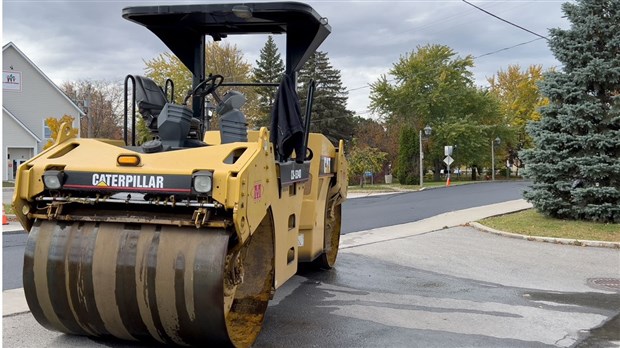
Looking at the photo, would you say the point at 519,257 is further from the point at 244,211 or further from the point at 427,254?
the point at 244,211

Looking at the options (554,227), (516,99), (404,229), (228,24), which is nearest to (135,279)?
(228,24)

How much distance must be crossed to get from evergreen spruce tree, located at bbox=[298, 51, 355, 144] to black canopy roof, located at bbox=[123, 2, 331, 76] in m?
41.7

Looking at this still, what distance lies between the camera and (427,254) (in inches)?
391

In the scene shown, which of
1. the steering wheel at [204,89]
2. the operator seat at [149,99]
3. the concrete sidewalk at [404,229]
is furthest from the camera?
the concrete sidewalk at [404,229]

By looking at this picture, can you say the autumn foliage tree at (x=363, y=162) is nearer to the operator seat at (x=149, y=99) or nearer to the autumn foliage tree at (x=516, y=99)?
the autumn foliage tree at (x=516, y=99)

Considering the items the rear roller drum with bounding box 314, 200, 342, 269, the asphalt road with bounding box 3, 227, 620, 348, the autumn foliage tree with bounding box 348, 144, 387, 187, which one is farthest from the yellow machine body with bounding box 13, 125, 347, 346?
the autumn foliage tree with bounding box 348, 144, 387, 187

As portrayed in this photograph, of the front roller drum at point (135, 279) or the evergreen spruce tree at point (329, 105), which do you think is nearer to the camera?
the front roller drum at point (135, 279)

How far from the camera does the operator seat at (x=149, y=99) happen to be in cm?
518

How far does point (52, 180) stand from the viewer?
418 cm

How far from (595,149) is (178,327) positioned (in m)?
12.1

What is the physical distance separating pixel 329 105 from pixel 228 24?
1710 inches

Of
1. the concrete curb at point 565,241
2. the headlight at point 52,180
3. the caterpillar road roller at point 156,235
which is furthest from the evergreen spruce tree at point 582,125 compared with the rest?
the headlight at point 52,180

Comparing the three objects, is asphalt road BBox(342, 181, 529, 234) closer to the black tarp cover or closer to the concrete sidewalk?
the concrete sidewalk

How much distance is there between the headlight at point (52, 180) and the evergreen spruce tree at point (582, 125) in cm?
1185
